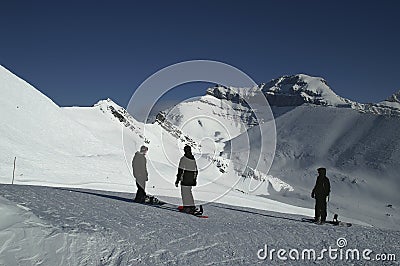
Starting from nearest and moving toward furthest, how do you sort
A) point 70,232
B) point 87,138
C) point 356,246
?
1. point 70,232
2. point 356,246
3. point 87,138

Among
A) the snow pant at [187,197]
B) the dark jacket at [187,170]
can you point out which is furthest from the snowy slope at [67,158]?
the dark jacket at [187,170]

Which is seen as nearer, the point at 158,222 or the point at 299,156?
the point at 158,222

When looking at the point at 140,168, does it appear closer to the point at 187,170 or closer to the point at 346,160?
the point at 187,170

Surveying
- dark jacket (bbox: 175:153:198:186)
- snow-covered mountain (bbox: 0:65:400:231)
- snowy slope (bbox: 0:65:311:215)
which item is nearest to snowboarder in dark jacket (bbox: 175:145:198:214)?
dark jacket (bbox: 175:153:198:186)

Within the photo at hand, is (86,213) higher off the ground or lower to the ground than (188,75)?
lower

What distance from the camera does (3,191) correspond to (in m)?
10.9

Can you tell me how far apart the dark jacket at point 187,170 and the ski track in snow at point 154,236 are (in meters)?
1.02

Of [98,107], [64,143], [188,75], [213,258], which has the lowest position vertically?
[213,258]

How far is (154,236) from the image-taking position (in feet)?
25.8

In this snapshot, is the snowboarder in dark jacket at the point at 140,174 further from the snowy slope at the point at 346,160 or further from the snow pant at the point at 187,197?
the snowy slope at the point at 346,160

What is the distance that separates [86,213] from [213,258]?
140 inches

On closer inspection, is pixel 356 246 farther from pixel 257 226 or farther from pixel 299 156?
pixel 299 156

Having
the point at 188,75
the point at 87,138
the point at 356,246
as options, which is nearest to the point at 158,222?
the point at 356,246

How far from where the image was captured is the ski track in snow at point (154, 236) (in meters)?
6.61
